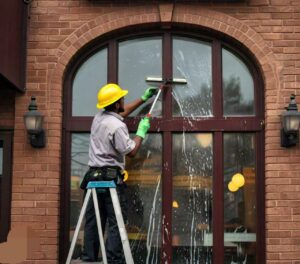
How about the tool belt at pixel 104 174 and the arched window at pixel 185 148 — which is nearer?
the tool belt at pixel 104 174

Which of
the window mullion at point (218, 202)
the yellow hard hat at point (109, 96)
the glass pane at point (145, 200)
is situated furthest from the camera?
the glass pane at point (145, 200)

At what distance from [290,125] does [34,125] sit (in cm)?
270

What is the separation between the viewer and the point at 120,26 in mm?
6480

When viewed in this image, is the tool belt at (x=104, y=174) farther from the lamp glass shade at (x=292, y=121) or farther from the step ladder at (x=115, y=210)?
the lamp glass shade at (x=292, y=121)

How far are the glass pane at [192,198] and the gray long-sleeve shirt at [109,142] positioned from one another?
3.65 ft

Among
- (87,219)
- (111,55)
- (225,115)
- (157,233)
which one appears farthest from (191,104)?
(87,219)

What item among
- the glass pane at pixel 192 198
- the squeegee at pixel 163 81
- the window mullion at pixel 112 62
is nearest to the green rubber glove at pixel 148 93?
the squeegee at pixel 163 81

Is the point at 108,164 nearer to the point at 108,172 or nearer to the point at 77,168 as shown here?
the point at 108,172

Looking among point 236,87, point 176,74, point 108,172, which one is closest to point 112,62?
point 176,74

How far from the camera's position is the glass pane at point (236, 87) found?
6.56 meters

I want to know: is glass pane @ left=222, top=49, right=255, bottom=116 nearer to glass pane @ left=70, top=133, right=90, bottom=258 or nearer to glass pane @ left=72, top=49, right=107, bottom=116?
glass pane @ left=72, top=49, right=107, bottom=116

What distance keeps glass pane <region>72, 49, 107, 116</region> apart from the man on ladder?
0.98 meters

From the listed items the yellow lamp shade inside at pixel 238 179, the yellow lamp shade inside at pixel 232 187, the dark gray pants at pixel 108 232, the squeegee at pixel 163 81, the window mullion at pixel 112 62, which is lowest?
the dark gray pants at pixel 108 232

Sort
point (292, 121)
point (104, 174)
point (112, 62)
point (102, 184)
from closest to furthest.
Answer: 1. point (102, 184)
2. point (104, 174)
3. point (292, 121)
4. point (112, 62)
